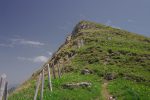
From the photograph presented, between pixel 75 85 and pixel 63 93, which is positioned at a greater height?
pixel 75 85

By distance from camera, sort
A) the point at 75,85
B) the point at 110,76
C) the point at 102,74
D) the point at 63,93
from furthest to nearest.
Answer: the point at 102,74, the point at 110,76, the point at 75,85, the point at 63,93

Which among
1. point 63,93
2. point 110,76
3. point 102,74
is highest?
point 102,74

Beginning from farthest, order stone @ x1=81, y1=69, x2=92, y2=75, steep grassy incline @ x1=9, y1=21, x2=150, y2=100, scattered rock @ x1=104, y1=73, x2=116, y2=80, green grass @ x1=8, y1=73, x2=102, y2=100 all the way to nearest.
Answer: stone @ x1=81, y1=69, x2=92, y2=75
scattered rock @ x1=104, y1=73, x2=116, y2=80
steep grassy incline @ x1=9, y1=21, x2=150, y2=100
green grass @ x1=8, y1=73, x2=102, y2=100

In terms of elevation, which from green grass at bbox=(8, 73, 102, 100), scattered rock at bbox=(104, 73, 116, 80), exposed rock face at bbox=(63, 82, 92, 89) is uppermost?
scattered rock at bbox=(104, 73, 116, 80)

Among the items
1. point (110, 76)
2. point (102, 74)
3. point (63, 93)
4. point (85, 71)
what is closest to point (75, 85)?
point (63, 93)

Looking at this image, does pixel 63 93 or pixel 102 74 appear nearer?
pixel 63 93

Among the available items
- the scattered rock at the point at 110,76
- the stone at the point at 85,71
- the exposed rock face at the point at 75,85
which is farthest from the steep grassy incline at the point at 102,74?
the exposed rock face at the point at 75,85

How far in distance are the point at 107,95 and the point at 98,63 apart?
21.1 m

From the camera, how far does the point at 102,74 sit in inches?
1836

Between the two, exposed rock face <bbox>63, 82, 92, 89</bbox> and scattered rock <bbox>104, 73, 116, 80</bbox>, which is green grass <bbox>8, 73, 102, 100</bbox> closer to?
exposed rock face <bbox>63, 82, 92, 89</bbox>

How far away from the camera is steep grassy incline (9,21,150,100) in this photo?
30869 mm

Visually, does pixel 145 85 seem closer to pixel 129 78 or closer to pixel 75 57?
pixel 129 78

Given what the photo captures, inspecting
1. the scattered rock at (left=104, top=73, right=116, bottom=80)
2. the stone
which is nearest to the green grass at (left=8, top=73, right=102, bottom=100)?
the scattered rock at (left=104, top=73, right=116, bottom=80)

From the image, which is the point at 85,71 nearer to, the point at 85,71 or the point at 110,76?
the point at 85,71
